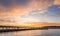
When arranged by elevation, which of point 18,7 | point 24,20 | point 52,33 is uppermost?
point 18,7

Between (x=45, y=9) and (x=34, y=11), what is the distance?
0.13 m

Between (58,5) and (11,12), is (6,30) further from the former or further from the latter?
(58,5)

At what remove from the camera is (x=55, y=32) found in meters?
2.43

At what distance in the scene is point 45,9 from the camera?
A: 247 cm

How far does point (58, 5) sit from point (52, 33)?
0.33 m

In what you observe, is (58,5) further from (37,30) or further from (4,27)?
(4,27)

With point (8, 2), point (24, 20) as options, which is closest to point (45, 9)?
point (24, 20)

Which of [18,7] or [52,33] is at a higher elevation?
[18,7]

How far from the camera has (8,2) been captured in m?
2.44

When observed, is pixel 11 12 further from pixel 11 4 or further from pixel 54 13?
pixel 54 13

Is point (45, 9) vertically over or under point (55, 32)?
over

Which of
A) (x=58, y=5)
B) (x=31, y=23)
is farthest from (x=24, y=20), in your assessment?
(x=58, y=5)

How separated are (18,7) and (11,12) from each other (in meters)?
0.10

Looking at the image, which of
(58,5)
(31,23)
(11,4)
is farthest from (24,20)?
(58,5)
